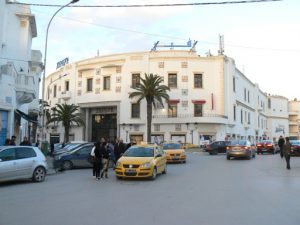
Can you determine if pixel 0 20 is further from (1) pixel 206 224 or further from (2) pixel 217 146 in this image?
(2) pixel 217 146

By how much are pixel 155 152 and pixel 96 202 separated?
23.7 feet

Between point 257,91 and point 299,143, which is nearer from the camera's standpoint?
point 299,143

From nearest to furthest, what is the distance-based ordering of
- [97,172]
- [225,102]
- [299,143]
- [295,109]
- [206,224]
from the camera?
[206,224]
[97,172]
[299,143]
[225,102]
[295,109]

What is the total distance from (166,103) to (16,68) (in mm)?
27866

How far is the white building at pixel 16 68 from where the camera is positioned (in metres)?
24.8

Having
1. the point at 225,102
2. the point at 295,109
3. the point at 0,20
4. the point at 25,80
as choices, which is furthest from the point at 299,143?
the point at 295,109

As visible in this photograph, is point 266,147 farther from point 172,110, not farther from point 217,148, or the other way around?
point 172,110

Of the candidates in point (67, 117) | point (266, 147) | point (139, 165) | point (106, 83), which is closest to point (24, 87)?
point (139, 165)

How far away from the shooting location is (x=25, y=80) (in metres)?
27.9

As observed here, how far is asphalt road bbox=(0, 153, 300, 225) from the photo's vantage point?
8047 millimetres

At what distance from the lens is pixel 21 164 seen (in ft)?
48.8

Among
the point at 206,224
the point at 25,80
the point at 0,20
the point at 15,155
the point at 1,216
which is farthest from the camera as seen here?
the point at 25,80

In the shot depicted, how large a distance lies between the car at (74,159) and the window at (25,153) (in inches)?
237

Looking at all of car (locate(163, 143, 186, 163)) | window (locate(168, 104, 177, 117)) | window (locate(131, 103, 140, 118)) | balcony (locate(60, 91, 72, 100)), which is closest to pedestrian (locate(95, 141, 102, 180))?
car (locate(163, 143, 186, 163))
